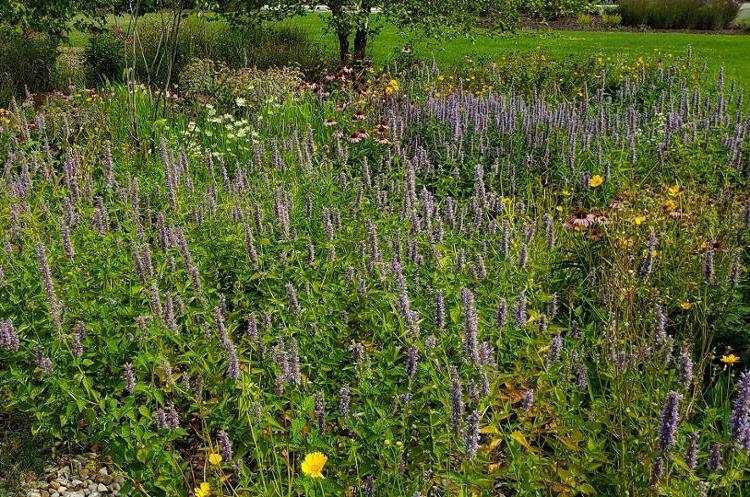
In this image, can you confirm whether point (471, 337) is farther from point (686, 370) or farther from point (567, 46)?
point (567, 46)

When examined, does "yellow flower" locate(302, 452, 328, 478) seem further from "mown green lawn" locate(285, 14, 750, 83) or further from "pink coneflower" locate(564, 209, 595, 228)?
"mown green lawn" locate(285, 14, 750, 83)

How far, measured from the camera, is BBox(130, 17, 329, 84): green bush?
13.7 metres

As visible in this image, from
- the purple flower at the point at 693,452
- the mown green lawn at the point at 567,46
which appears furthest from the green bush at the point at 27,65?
the purple flower at the point at 693,452

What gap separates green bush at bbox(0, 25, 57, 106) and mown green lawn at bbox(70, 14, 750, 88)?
5.48m

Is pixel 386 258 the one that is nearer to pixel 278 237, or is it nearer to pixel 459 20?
pixel 278 237

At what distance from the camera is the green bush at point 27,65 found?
1266 centimetres

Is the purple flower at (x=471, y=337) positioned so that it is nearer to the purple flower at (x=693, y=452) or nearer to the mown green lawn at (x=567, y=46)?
the purple flower at (x=693, y=452)

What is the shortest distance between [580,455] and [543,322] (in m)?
0.52

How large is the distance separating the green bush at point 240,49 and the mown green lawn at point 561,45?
42.4 inches

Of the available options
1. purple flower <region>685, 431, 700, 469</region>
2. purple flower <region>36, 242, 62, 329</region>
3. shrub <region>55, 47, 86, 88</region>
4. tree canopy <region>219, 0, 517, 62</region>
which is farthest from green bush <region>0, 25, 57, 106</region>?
purple flower <region>685, 431, 700, 469</region>

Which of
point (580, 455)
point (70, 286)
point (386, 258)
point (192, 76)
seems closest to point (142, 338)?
point (70, 286)

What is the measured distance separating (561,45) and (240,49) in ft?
34.0

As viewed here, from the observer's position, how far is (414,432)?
9.48 ft

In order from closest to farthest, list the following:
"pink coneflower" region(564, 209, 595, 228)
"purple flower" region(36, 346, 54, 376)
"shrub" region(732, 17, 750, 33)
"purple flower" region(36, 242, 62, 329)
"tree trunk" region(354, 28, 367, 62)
→ "purple flower" region(36, 346, 54, 376) < "purple flower" region(36, 242, 62, 329) < "pink coneflower" region(564, 209, 595, 228) < "tree trunk" region(354, 28, 367, 62) < "shrub" region(732, 17, 750, 33)
